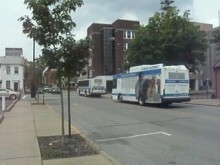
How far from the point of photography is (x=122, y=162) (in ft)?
31.2

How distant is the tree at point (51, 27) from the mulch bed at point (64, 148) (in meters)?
2.25

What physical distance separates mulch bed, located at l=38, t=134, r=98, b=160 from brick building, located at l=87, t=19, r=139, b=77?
3347 inches

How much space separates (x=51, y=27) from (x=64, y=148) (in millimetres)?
3372

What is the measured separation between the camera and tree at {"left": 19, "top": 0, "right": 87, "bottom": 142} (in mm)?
11383

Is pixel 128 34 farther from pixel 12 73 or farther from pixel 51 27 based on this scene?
pixel 51 27

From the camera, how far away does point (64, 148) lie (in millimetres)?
11008

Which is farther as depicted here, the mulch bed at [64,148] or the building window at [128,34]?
the building window at [128,34]

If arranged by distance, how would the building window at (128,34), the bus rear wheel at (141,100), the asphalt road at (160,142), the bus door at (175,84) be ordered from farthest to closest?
the building window at (128,34)
the bus rear wheel at (141,100)
the bus door at (175,84)
the asphalt road at (160,142)

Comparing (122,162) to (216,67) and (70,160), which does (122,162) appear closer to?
(70,160)

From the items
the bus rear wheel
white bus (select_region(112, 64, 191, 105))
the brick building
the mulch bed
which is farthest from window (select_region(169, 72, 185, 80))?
the brick building

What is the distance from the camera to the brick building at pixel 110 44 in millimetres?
98500

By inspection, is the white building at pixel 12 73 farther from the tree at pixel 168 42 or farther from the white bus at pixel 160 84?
the white bus at pixel 160 84

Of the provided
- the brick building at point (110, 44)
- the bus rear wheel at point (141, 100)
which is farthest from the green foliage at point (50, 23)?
the brick building at point (110, 44)

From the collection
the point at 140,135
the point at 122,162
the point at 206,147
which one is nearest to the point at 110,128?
the point at 140,135
